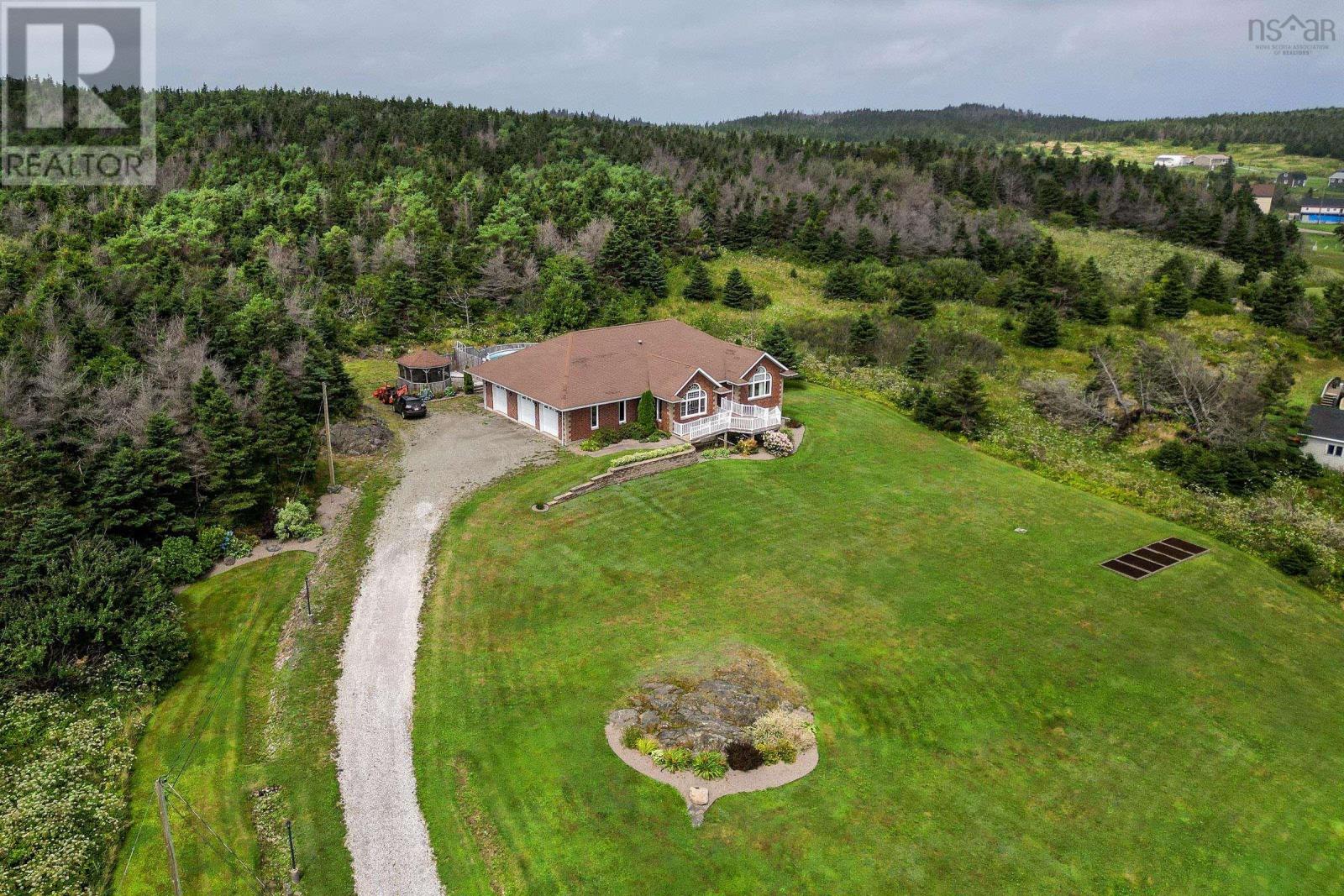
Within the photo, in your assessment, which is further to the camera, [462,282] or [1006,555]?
[462,282]

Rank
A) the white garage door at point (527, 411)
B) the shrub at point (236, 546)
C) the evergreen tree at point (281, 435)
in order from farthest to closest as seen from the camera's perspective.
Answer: the white garage door at point (527, 411)
the evergreen tree at point (281, 435)
the shrub at point (236, 546)

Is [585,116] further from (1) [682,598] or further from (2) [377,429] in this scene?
(1) [682,598]

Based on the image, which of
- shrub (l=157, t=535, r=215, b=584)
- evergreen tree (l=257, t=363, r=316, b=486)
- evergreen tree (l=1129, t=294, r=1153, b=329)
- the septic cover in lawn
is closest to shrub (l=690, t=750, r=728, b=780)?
shrub (l=157, t=535, r=215, b=584)

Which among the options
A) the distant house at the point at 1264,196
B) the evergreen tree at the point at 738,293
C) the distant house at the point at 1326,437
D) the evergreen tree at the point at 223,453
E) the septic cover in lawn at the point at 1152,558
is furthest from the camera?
the distant house at the point at 1264,196

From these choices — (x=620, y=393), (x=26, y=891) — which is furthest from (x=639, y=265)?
(x=26, y=891)

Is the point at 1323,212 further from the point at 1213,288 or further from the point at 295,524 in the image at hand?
the point at 295,524

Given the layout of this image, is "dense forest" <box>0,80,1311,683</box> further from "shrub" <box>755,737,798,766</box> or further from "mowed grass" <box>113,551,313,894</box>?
"shrub" <box>755,737,798,766</box>

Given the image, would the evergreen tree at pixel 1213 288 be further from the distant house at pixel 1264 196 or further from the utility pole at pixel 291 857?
the utility pole at pixel 291 857

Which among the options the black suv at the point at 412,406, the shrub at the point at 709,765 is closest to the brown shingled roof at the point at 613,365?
the black suv at the point at 412,406
